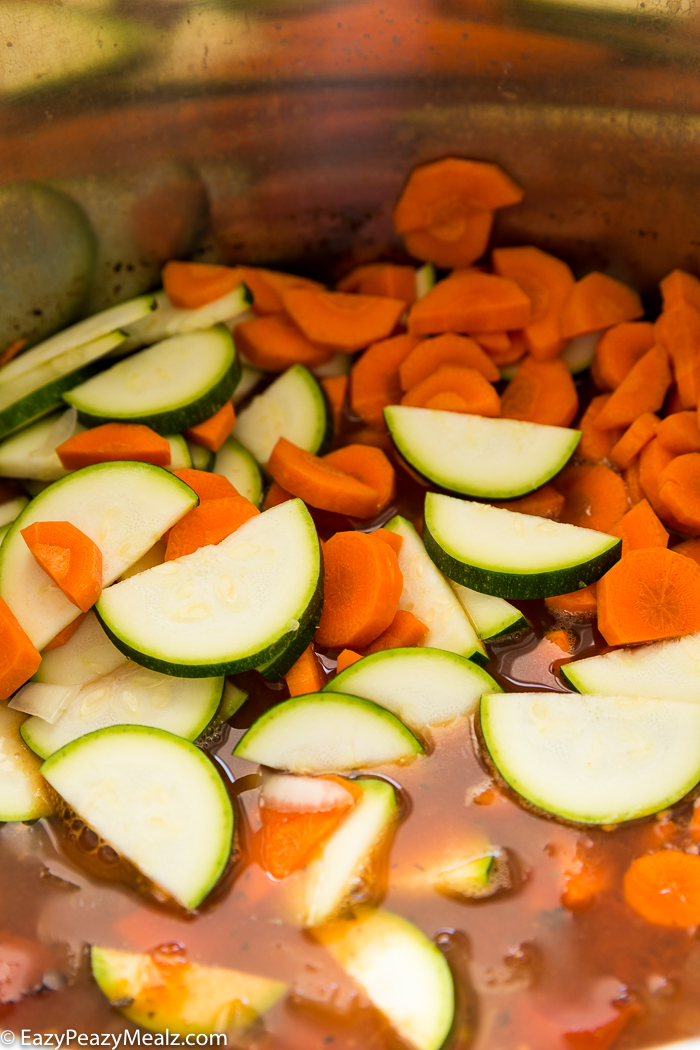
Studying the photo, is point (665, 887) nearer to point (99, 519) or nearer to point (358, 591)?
point (358, 591)

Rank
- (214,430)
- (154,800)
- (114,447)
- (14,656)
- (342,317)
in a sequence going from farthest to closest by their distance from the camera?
(342,317), (214,430), (114,447), (14,656), (154,800)

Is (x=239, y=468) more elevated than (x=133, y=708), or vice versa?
(x=239, y=468)

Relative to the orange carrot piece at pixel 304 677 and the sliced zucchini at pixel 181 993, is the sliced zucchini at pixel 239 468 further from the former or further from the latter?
the sliced zucchini at pixel 181 993

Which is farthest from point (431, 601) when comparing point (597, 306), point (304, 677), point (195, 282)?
point (195, 282)

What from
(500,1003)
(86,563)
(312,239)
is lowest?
(500,1003)

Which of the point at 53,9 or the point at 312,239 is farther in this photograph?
the point at 312,239

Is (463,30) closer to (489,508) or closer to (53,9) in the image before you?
(53,9)

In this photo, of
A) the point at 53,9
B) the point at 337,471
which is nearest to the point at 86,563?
the point at 337,471
